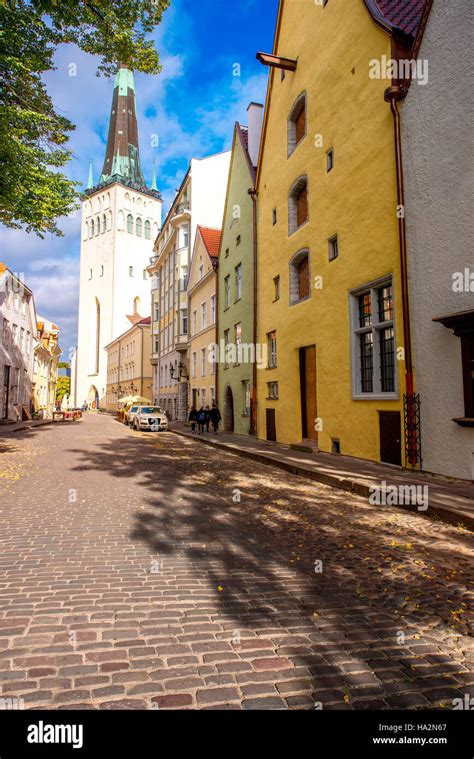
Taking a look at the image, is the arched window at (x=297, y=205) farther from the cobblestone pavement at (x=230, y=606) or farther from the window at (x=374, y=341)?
the cobblestone pavement at (x=230, y=606)

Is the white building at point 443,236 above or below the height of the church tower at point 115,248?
below

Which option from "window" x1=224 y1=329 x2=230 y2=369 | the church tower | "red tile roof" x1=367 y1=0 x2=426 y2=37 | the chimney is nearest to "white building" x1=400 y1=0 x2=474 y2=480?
"red tile roof" x1=367 y1=0 x2=426 y2=37

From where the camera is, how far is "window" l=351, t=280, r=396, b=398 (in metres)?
11.5

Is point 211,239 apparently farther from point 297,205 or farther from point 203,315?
point 297,205

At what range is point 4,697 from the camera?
98.3 inches

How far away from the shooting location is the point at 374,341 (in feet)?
39.3

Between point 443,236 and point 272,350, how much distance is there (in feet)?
35.3

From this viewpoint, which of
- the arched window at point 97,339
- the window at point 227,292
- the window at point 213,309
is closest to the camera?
the window at point 227,292

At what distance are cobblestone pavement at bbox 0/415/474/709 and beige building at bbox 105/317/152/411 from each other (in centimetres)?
5346

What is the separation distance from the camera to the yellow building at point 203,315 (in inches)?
1167

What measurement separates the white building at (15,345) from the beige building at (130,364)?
21.3 metres

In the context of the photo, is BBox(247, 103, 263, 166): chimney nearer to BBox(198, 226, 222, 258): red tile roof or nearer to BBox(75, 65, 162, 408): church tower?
BBox(198, 226, 222, 258): red tile roof

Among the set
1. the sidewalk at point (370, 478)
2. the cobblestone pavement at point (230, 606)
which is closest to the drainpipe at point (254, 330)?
the sidewalk at point (370, 478)
